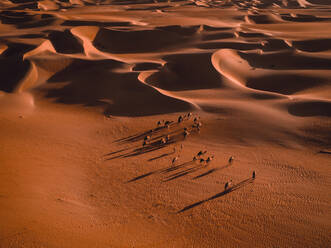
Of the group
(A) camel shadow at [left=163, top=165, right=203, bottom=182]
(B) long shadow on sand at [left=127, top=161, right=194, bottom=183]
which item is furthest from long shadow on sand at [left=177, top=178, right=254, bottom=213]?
(B) long shadow on sand at [left=127, top=161, right=194, bottom=183]

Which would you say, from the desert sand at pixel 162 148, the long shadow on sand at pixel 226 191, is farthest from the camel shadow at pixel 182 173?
the long shadow on sand at pixel 226 191

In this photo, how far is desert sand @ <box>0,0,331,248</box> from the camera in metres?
3.17

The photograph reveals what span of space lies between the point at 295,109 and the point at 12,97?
22.3 feet

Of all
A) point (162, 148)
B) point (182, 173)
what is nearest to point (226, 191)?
point (182, 173)

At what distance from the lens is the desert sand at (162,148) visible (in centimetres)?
317

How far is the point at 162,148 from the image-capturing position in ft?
15.7

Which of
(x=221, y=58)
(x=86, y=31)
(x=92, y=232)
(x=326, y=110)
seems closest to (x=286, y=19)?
(x=221, y=58)

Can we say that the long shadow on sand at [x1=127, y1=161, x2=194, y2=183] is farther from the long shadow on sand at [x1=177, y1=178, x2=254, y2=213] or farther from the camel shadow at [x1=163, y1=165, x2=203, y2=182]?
the long shadow on sand at [x1=177, y1=178, x2=254, y2=213]

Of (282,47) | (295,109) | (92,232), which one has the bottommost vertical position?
(92,232)

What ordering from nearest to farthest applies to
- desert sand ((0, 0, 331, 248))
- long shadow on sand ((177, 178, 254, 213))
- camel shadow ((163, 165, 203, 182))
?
desert sand ((0, 0, 331, 248)) < long shadow on sand ((177, 178, 254, 213)) < camel shadow ((163, 165, 203, 182))

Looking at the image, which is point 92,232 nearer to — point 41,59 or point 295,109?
point 295,109

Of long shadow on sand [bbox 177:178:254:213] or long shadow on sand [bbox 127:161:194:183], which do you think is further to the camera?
long shadow on sand [bbox 127:161:194:183]

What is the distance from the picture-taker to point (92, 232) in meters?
3.05

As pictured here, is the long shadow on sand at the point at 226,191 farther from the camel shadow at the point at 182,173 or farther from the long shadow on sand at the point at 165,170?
the long shadow on sand at the point at 165,170
